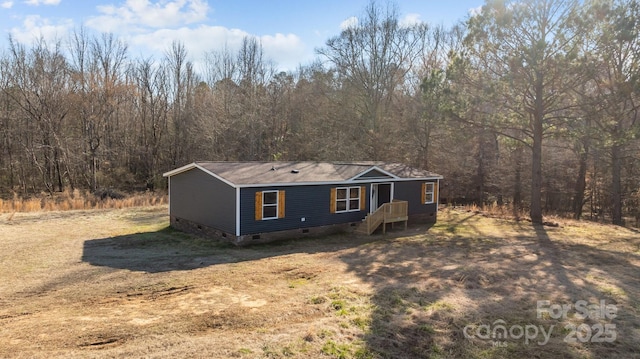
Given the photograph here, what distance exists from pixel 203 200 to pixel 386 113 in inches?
741

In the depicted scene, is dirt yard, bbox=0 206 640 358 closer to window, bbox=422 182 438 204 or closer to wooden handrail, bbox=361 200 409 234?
wooden handrail, bbox=361 200 409 234

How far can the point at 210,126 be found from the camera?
101 ft

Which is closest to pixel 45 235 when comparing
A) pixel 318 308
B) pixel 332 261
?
pixel 332 261

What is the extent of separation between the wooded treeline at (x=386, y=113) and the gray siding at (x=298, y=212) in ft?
23.0

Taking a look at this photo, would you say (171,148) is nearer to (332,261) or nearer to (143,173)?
(143,173)

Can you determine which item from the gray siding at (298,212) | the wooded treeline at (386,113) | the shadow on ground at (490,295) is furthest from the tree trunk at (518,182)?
the gray siding at (298,212)

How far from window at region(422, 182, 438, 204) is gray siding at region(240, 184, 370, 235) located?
456cm

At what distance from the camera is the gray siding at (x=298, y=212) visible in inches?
524

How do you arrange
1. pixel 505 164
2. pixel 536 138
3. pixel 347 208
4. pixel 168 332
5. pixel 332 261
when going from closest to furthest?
pixel 168 332 < pixel 332 261 < pixel 347 208 < pixel 536 138 < pixel 505 164

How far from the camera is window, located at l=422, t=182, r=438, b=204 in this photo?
62.6ft

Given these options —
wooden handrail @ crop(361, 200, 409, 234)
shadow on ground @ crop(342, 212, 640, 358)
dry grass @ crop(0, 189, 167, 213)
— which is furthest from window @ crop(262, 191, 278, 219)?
dry grass @ crop(0, 189, 167, 213)

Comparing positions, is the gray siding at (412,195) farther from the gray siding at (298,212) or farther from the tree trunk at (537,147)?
the tree trunk at (537,147)

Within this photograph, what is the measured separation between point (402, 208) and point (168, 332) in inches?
492

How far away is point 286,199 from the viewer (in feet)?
46.7
